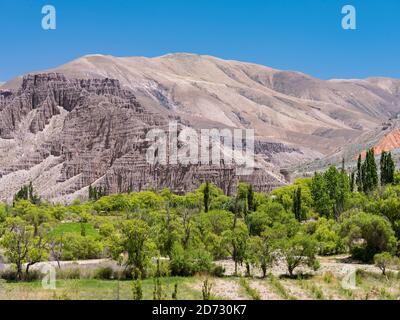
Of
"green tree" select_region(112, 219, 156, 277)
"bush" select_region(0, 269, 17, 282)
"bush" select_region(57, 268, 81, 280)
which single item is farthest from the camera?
"bush" select_region(57, 268, 81, 280)

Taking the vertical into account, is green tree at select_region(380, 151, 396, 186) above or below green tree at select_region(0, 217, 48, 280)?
above

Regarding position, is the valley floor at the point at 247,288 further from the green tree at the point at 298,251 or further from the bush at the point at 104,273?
the bush at the point at 104,273

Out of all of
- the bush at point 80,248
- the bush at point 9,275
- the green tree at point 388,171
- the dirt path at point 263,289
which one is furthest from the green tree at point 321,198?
the bush at point 9,275

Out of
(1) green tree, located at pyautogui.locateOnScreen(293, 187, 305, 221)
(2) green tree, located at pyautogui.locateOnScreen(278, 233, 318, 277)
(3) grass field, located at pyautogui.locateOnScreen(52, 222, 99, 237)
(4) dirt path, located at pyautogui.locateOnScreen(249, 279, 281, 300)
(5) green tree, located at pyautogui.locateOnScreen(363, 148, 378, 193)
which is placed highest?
(5) green tree, located at pyautogui.locateOnScreen(363, 148, 378, 193)

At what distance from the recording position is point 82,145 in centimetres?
15125

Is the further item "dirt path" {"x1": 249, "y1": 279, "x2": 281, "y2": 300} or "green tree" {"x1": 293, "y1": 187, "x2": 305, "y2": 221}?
"green tree" {"x1": 293, "y1": 187, "x2": 305, "y2": 221}

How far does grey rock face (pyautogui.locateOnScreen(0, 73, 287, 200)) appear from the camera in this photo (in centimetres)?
12750

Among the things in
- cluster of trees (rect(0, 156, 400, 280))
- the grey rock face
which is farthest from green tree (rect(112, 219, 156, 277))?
the grey rock face

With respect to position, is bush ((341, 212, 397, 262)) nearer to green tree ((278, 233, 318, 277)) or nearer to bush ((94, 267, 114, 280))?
green tree ((278, 233, 318, 277))

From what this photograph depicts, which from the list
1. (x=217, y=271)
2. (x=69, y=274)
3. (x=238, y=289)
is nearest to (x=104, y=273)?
(x=69, y=274)

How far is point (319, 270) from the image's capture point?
128 ft

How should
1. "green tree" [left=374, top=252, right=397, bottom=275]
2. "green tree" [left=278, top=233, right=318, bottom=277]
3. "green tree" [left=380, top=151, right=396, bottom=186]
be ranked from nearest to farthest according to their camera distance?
1. "green tree" [left=374, top=252, right=397, bottom=275]
2. "green tree" [left=278, top=233, right=318, bottom=277]
3. "green tree" [left=380, top=151, right=396, bottom=186]
